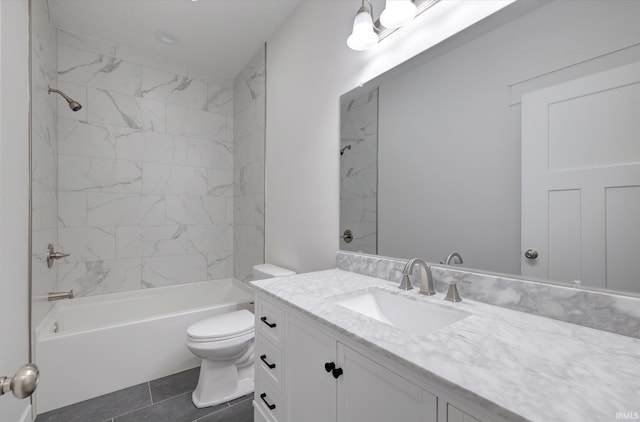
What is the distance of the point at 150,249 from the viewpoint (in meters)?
2.74

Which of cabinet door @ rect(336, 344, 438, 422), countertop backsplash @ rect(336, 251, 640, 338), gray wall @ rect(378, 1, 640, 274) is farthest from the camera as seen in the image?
gray wall @ rect(378, 1, 640, 274)

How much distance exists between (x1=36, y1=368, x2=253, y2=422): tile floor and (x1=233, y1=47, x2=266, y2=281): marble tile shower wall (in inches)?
44.9

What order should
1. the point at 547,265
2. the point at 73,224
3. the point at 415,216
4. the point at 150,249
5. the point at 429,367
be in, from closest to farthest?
the point at 429,367 → the point at 547,265 → the point at 415,216 → the point at 73,224 → the point at 150,249

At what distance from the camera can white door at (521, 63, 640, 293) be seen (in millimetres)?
718

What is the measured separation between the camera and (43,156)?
1.90m

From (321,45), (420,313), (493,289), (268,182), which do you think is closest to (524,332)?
(493,289)

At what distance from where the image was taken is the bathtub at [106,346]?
5.72 feet

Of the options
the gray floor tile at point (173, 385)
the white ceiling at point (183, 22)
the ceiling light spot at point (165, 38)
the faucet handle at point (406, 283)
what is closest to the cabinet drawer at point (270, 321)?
the faucet handle at point (406, 283)

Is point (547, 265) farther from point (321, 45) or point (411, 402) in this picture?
point (321, 45)

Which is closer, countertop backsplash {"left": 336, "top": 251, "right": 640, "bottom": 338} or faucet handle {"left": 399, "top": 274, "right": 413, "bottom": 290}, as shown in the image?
countertop backsplash {"left": 336, "top": 251, "right": 640, "bottom": 338}

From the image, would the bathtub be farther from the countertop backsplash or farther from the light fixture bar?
the light fixture bar

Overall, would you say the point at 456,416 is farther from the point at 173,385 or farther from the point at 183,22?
the point at 183,22

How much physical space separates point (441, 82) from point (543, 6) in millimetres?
374

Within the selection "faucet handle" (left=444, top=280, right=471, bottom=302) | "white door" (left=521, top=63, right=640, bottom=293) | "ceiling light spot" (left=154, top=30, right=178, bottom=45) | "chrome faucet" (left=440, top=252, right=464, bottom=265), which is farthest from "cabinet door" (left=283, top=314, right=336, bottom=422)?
"ceiling light spot" (left=154, top=30, right=178, bottom=45)
